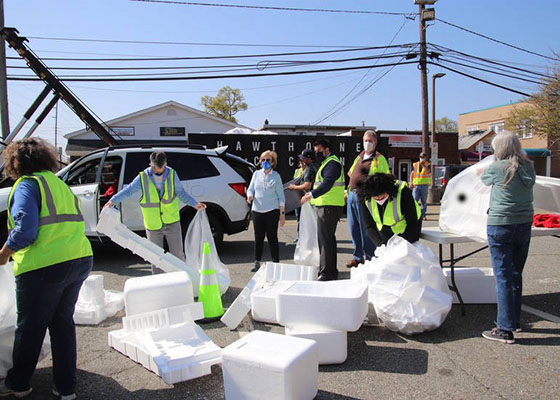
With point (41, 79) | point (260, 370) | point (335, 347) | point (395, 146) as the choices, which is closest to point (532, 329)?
point (335, 347)

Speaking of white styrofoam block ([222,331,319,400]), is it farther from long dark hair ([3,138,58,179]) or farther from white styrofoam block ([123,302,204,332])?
long dark hair ([3,138,58,179])

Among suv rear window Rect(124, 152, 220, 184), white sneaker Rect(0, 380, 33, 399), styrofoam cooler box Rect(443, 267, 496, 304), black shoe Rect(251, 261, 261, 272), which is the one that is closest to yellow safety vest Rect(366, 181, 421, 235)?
styrofoam cooler box Rect(443, 267, 496, 304)

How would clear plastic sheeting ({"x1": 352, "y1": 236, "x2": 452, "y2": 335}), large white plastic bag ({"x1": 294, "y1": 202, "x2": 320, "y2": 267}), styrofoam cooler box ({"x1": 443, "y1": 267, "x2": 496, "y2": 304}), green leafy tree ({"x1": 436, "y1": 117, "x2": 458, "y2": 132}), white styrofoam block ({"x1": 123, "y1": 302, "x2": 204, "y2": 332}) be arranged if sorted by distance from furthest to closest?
green leafy tree ({"x1": 436, "y1": 117, "x2": 458, "y2": 132}) → large white plastic bag ({"x1": 294, "y1": 202, "x2": 320, "y2": 267}) → styrofoam cooler box ({"x1": 443, "y1": 267, "x2": 496, "y2": 304}) → clear plastic sheeting ({"x1": 352, "y1": 236, "x2": 452, "y2": 335}) → white styrofoam block ({"x1": 123, "y1": 302, "x2": 204, "y2": 332})

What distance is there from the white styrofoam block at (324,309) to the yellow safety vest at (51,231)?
1.54 metres

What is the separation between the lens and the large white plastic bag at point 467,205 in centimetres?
443

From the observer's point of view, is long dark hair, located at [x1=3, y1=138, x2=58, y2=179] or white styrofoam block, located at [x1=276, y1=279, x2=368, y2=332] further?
white styrofoam block, located at [x1=276, y1=279, x2=368, y2=332]

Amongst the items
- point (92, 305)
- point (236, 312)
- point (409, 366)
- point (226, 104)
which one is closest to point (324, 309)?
point (409, 366)

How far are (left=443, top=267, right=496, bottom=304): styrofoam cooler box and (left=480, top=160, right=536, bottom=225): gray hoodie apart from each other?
3.77ft

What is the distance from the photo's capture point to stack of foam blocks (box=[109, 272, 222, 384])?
3047 mm

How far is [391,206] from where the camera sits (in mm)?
4258

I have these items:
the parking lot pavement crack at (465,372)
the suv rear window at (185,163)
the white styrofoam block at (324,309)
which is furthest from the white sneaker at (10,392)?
the suv rear window at (185,163)

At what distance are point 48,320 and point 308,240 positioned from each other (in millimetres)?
3715

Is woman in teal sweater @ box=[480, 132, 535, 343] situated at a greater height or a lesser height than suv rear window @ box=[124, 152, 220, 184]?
lesser

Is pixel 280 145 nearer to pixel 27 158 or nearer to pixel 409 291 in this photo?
pixel 409 291
